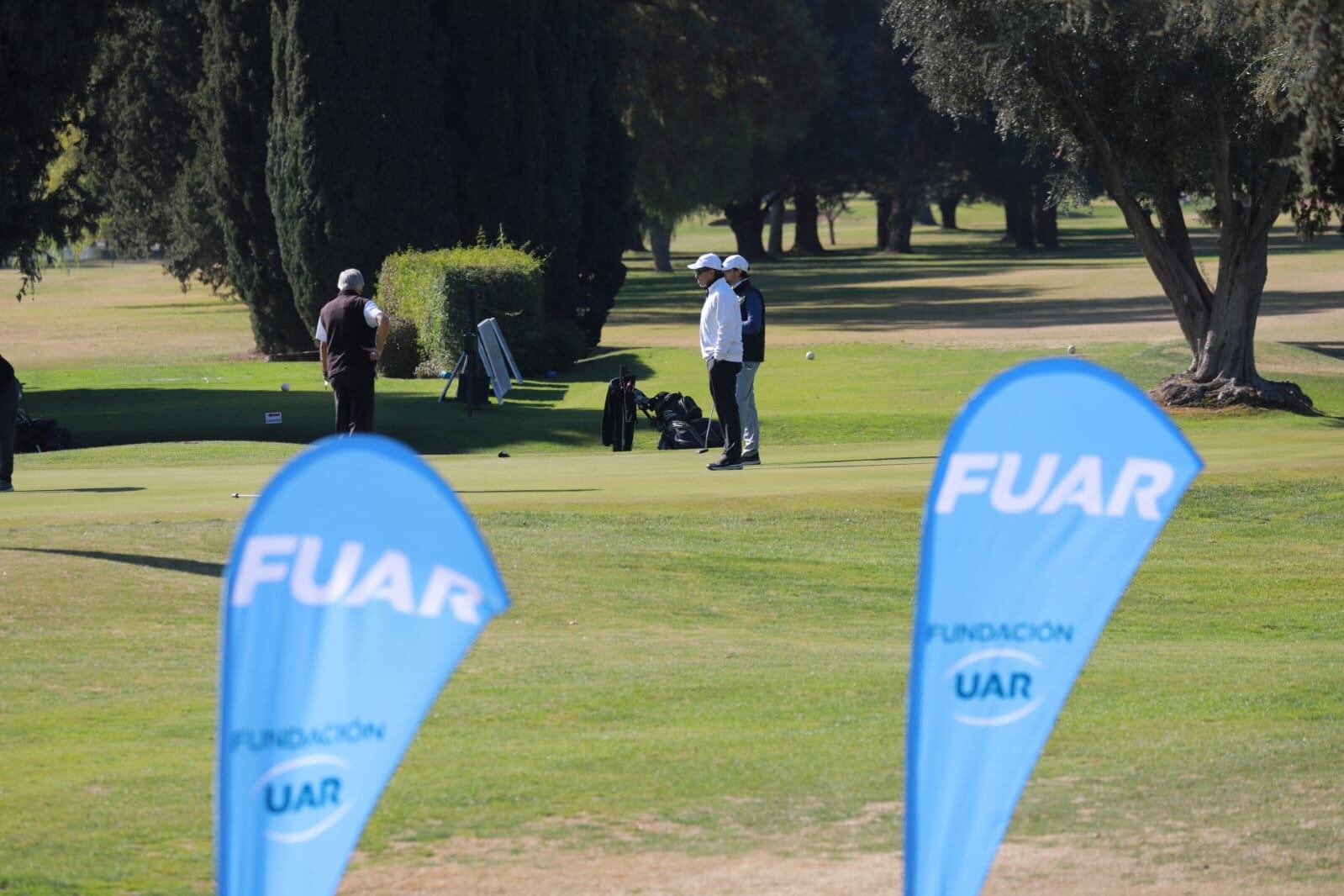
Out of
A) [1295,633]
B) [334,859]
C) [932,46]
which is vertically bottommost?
[1295,633]

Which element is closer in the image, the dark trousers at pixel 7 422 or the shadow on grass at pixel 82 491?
the dark trousers at pixel 7 422

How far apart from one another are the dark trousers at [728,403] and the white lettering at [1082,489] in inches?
510

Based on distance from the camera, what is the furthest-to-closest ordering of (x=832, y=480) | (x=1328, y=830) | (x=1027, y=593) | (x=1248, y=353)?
1. (x=1248, y=353)
2. (x=832, y=480)
3. (x=1328, y=830)
4. (x=1027, y=593)

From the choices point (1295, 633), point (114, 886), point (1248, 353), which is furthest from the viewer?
point (1248, 353)

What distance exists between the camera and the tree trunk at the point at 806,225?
334 feet

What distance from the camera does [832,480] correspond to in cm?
1789

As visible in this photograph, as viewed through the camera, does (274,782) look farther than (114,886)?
No

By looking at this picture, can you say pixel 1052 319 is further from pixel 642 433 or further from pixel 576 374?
pixel 642 433

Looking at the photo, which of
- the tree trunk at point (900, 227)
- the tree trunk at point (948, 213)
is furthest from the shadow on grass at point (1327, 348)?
the tree trunk at point (948, 213)

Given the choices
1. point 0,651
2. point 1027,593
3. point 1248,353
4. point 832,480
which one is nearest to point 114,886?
point 1027,593

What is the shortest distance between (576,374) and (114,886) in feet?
98.8

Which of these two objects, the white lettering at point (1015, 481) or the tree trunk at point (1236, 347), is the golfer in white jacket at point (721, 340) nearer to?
the tree trunk at point (1236, 347)

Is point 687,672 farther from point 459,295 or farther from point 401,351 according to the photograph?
point 401,351

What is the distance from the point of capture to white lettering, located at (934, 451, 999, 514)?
4.51m
